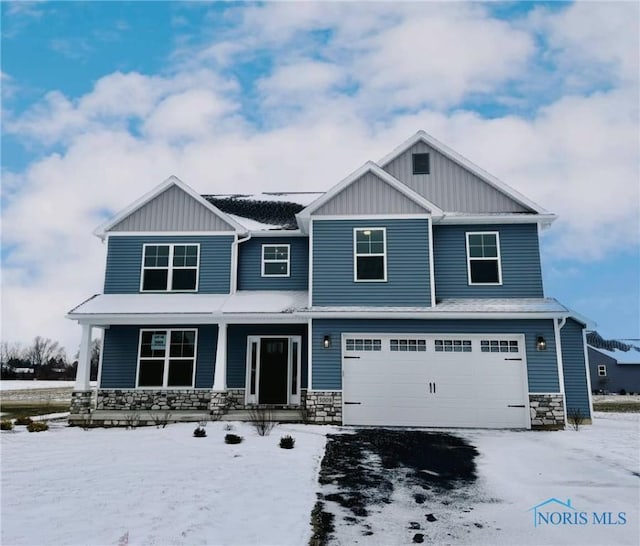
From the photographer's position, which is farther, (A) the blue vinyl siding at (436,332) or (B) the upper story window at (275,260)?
(B) the upper story window at (275,260)

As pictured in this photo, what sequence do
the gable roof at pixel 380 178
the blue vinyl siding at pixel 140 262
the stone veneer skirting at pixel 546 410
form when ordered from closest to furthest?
the stone veneer skirting at pixel 546 410
the gable roof at pixel 380 178
the blue vinyl siding at pixel 140 262

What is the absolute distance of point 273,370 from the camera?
1405 cm

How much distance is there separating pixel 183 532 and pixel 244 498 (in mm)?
1220

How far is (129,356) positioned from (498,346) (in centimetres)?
1087

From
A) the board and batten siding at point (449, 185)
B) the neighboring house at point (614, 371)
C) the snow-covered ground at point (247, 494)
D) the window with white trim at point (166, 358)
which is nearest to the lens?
the snow-covered ground at point (247, 494)

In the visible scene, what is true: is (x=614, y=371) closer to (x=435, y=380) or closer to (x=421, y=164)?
(x=421, y=164)

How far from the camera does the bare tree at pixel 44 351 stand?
7838cm

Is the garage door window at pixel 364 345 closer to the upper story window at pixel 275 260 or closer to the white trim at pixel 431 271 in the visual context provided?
the white trim at pixel 431 271

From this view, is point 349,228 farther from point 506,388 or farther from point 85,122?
point 85,122

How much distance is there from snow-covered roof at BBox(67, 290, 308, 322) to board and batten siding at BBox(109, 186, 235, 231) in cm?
220

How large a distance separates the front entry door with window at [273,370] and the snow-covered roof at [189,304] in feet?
4.47

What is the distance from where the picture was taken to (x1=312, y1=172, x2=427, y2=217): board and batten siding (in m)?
12.9

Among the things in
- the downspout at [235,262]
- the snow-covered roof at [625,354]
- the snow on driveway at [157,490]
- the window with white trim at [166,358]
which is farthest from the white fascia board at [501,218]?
the snow-covered roof at [625,354]

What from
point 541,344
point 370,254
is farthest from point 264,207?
A: point 541,344
